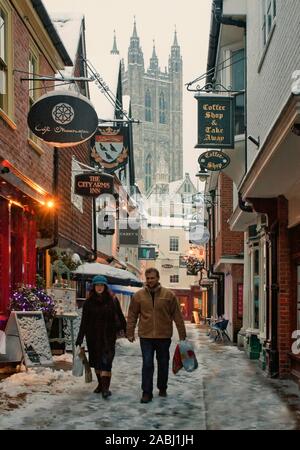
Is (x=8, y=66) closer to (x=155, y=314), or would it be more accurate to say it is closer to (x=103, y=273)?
(x=155, y=314)

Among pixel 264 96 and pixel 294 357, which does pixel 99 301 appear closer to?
pixel 294 357

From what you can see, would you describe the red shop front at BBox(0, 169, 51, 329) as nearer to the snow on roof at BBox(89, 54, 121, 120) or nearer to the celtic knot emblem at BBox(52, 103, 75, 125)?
the celtic knot emblem at BBox(52, 103, 75, 125)

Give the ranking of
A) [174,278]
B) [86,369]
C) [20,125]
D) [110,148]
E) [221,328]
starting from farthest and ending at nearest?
[174,278] < [221,328] < [110,148] < [20,125] < [86,369]

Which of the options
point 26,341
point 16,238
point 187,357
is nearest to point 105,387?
point 187,357

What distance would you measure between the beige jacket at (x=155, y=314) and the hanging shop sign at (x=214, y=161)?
28.2ft

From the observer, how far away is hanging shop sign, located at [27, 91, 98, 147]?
11961 mm

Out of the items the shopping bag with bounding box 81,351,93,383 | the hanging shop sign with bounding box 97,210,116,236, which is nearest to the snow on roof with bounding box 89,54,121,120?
the hanging shop sign with bounding box 97,210,116,236

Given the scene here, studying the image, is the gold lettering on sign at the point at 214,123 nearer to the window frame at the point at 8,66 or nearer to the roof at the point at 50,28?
the roof at the point at 50,28

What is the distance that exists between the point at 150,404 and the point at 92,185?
425 inches

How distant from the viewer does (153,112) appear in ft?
553

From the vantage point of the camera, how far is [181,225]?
7750cm

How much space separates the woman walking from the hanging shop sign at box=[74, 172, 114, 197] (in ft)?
31.2
